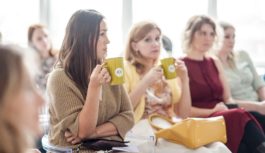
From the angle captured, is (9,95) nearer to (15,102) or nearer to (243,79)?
(15,102)

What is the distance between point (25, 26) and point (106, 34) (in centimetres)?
232

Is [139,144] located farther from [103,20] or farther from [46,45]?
[46,45]

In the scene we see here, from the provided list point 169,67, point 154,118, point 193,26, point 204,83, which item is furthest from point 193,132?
point 193,26

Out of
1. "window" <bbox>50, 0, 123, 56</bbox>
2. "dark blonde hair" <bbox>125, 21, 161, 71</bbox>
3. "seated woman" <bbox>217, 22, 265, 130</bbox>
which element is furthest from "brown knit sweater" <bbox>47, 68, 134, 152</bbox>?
"window" <bbox>50, 0, 123, 56</bbox>

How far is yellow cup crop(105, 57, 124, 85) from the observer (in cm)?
182

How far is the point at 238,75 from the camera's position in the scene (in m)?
3.28

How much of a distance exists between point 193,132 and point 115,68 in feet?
1.72

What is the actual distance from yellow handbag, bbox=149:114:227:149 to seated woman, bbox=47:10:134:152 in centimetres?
19

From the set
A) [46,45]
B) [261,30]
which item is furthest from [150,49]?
[261,30]

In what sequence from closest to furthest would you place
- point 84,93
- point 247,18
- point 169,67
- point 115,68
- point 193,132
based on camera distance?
point 115,68, point 84,93, point 193,132, point 169,67, point 247,18

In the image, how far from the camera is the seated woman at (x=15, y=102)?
92cm

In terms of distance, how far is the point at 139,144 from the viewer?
2117mm

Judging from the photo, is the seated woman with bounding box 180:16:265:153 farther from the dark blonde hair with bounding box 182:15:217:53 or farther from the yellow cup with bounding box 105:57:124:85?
the yellow cup with bounding box 105:57:124:85

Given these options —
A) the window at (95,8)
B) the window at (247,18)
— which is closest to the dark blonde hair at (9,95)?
the window at (95,8)
